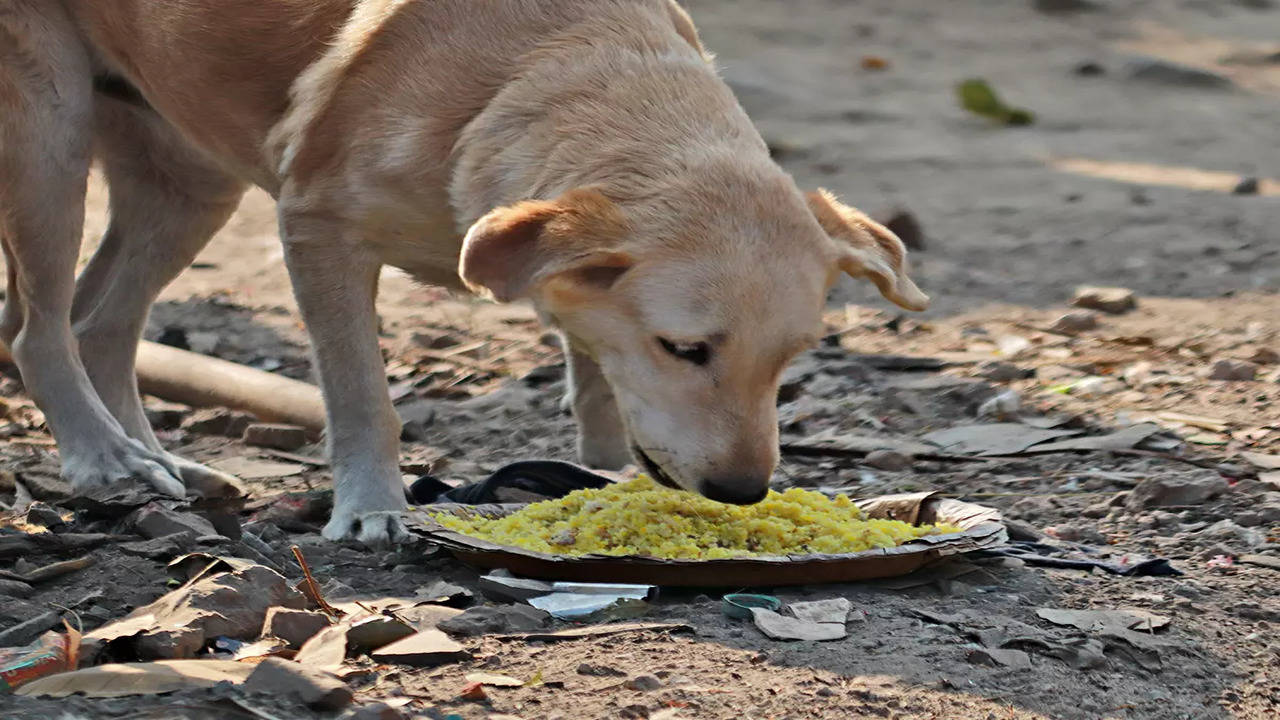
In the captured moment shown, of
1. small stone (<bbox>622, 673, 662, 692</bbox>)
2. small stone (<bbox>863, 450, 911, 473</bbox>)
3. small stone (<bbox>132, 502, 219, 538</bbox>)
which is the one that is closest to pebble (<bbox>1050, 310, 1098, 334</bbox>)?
small stone (<bbox>863, 450, 911, 473</bbox>)

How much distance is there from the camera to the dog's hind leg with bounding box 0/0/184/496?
4547 mm

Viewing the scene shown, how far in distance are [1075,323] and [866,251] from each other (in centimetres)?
281

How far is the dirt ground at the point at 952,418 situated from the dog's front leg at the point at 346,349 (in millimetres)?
237

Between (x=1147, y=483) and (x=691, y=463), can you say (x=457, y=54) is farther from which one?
(x=1147, y=483)

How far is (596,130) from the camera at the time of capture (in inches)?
149

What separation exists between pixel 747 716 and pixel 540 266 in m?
1.18

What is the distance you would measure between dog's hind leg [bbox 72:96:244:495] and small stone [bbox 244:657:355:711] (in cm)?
252

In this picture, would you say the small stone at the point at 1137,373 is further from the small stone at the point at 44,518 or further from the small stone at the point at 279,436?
the small stone at the point at 44,518

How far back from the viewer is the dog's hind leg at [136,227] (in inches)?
200

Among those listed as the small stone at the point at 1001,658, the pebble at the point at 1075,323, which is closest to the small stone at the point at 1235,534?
the small stone at the point at 1001,658

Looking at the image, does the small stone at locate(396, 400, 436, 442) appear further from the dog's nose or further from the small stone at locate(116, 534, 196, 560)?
the dog's nose

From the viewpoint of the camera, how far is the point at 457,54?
402cm

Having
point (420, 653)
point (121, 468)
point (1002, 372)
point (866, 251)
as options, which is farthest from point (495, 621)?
point (1002, 372)

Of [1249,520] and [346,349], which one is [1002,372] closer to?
[1249,520]
